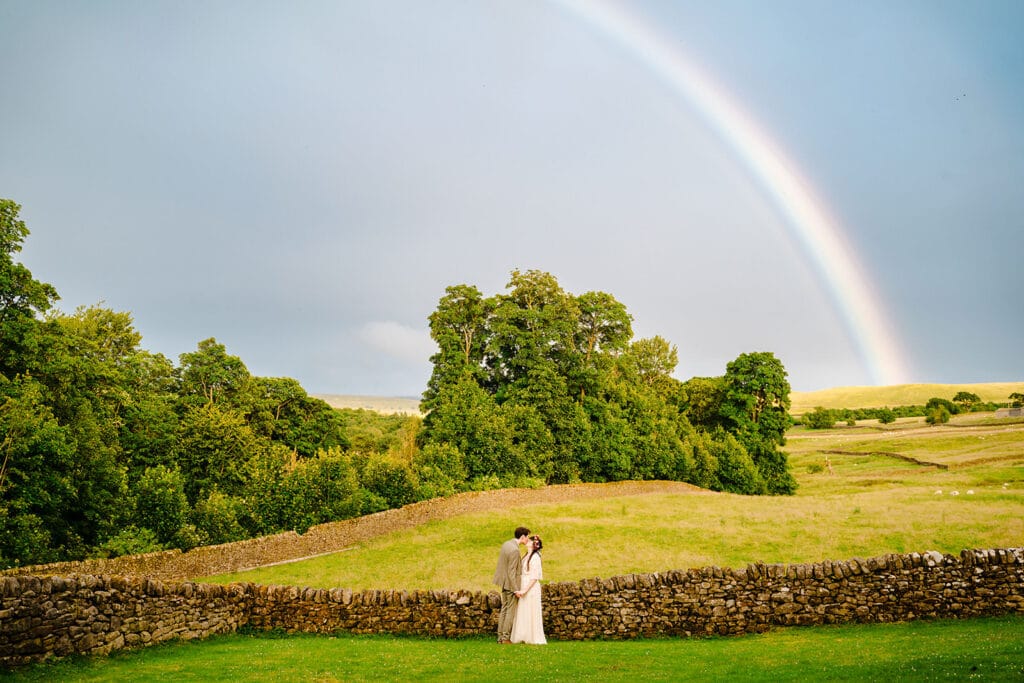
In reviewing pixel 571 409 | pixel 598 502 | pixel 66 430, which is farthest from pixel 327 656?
pixel 571 409

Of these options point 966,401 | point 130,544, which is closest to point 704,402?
point 130,544

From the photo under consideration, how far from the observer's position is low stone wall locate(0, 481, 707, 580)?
2277 cm

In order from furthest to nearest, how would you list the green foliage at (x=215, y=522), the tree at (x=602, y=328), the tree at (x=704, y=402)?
the tree at (x=704, y=402)
the tree at (x=602, y=328)
the green foliage at (x=215, y=522)

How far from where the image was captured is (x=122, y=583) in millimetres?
12930

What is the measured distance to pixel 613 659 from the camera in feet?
38.2

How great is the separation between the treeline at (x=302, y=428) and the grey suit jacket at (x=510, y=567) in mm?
22926

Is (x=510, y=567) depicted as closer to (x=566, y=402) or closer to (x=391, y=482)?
(x=391, y=482)

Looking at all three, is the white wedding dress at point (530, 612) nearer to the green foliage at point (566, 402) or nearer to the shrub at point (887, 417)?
the green foliage at point (566, 402)

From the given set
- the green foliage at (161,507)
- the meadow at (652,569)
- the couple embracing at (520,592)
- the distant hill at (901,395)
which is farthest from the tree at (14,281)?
the distant hill at (901,395)

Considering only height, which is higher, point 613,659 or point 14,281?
point 14,281

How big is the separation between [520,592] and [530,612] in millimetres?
546

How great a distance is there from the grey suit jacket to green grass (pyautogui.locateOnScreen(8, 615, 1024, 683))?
1.21m

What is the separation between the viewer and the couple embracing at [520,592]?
13.6 metres

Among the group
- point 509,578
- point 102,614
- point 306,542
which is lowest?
point 306,542
